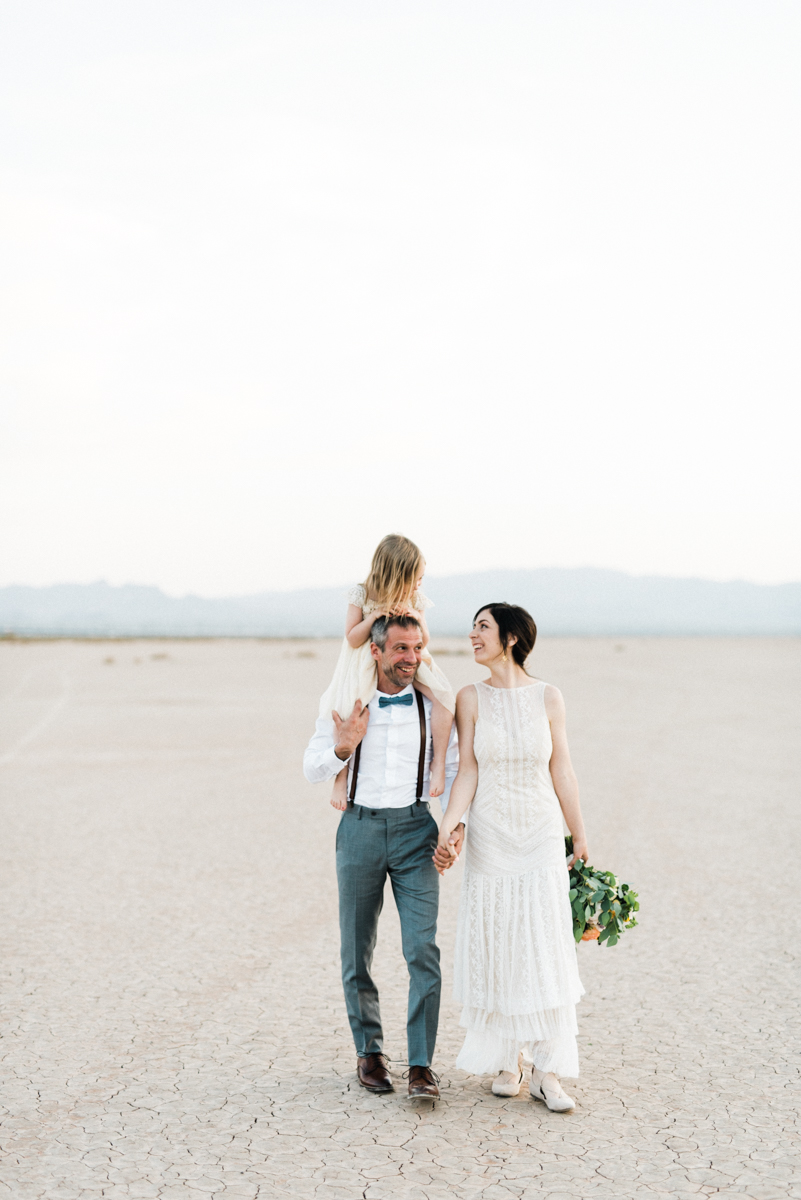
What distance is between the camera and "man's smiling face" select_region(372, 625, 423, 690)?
446 cm

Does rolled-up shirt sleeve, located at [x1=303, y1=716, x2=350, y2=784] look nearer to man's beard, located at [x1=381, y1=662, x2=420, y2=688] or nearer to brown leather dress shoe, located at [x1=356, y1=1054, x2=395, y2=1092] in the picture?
man's beard, located at [x1=381, y1=662, x2=420, y2=688]

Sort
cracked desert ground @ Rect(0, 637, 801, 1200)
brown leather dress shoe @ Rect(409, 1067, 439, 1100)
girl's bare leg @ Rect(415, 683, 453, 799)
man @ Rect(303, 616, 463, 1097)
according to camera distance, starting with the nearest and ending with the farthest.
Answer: cracked desert ground @ Rect(0, 637, 801, 1200) < brown leather dress shoe @ Rect(409, 1067, 439, 1100) < man @ Rect(303, 616, 463, 1097) < girl's bare leg @ Rect(415, 683, 453, 799)

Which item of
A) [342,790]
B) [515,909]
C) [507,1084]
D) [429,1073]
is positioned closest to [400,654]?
[342,790]

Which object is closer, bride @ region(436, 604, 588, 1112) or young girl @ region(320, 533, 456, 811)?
bride @ region(436, 604, 588, 1112)

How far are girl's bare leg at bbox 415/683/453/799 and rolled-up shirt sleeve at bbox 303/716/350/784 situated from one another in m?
0.35

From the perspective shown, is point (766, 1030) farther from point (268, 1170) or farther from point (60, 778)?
point (60, 778)

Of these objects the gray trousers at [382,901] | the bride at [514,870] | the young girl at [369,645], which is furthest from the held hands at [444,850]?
the young girl at [369,645]

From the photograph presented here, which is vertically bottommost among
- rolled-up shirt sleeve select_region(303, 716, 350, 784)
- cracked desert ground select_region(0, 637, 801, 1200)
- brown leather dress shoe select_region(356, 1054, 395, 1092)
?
cracked desert ground select_region(0, 637, 801, 1200)

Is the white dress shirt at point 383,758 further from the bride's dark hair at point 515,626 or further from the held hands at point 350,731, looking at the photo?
the bride's dark hair at point 515,626

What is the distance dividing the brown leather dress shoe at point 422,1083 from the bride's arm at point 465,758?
0.91 meters

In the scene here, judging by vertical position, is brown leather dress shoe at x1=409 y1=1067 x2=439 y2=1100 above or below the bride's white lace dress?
below

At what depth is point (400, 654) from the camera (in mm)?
4473

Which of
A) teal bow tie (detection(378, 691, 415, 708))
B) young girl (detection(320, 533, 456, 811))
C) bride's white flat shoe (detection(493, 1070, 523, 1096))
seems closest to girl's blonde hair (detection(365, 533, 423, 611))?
young girl (detection(320, 533, 456, 811))

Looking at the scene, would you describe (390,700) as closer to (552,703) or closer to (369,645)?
(369,645)
